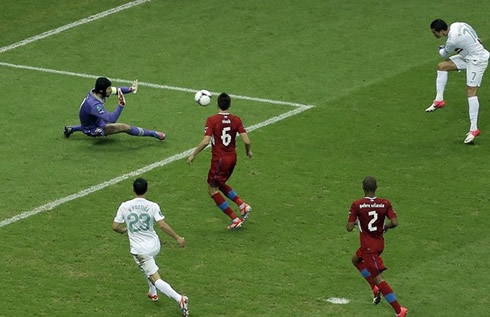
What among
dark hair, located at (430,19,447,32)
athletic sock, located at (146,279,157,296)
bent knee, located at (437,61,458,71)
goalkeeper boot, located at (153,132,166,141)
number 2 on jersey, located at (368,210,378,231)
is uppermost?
dark hair, located at (430,19,447,32)

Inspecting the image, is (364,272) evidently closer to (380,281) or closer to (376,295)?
(380,281)

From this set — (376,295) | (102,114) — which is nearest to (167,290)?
(376,295)

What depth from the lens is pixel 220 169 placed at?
20000mm

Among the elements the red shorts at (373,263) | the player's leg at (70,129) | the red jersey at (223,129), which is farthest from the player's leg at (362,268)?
the player's leg at (70,129)

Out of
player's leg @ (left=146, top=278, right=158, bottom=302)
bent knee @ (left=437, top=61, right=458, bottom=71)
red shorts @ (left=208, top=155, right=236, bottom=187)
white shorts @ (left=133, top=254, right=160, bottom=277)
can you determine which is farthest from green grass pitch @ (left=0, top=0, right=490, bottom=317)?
bent knee @ (left=437, top=61, right=458, bottom=71)

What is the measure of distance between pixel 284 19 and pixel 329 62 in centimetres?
351

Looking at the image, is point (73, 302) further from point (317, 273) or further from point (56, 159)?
point (56, 159)

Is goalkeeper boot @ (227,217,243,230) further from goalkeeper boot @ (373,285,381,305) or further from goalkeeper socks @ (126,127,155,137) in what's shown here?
goalkeeper socks @ (126,127,155,137)

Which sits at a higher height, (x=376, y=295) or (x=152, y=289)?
(x=152, y=289)

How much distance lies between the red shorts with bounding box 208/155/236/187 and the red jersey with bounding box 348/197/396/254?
374cm

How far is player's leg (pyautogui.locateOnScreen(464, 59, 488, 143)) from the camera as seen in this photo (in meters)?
24.1

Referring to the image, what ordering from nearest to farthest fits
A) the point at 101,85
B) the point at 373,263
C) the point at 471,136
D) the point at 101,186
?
the point at 373,263
the point at 101,186
the point at 101,85
the point at 471,136

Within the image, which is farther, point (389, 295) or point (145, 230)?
point (145, 230)

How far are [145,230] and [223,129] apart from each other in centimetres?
328
